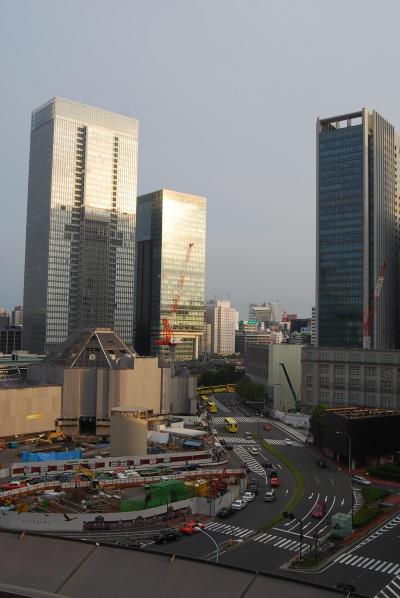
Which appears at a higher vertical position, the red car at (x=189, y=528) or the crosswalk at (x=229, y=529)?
the red car at (x=189, y=528)

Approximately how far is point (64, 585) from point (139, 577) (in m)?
1.95

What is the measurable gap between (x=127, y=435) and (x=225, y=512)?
24688mm

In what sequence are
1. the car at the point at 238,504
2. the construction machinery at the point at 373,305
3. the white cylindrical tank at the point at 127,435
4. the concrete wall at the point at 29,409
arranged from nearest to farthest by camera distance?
the car at the point at 238,504 → the white cylindrical tank at the point at 127,435 → the concrete wall at the point at 29,409 → the construction machinery at the point at 373,305

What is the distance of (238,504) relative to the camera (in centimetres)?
5638

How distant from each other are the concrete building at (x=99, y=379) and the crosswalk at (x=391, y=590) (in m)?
62.8

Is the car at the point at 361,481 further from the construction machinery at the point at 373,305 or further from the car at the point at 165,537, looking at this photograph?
the construction machinery at the point at 373,305

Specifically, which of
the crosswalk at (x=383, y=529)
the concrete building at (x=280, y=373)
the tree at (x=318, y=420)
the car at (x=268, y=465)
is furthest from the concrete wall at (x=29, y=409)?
the concrete building at (x=280, y=373)

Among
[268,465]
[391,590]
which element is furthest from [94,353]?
[391,590]

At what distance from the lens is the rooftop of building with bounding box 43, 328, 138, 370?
102 meters

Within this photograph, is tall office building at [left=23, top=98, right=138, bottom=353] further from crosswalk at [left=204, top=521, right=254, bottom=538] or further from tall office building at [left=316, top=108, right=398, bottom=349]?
crosswalk at [left=204, top=521, right=254, bottom=538]

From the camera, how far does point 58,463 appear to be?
68938 millimetres

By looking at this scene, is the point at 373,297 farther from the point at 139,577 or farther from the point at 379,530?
the point at 139,577

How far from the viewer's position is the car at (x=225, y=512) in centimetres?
5372

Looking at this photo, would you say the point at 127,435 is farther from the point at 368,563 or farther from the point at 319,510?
the point at 368,563
